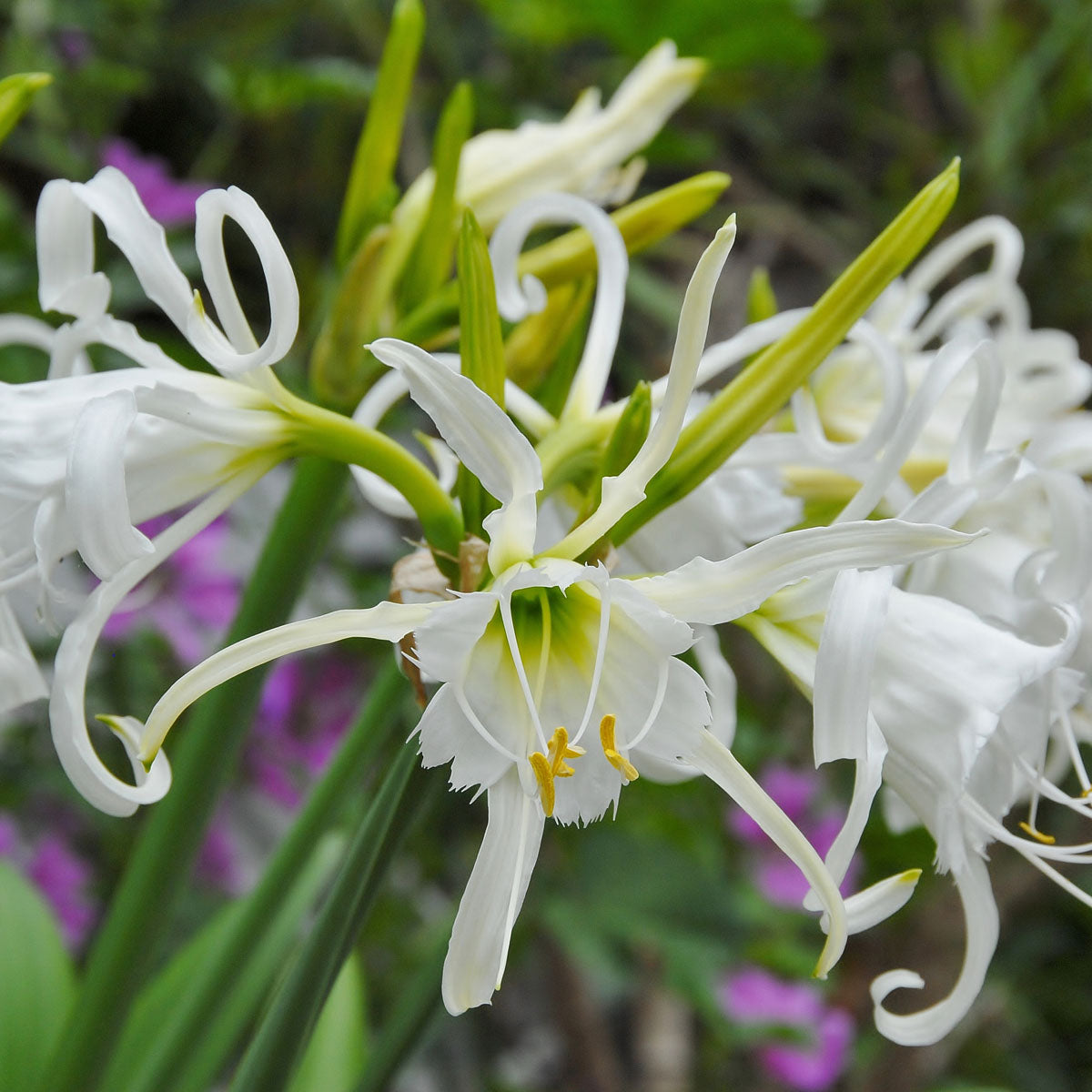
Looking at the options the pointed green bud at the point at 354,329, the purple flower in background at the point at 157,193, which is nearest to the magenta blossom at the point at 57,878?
the purple flower in background at the point at 157,193

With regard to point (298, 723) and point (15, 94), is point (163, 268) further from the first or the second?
point (298, 723)

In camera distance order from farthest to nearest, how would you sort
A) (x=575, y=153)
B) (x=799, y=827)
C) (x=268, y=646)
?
(x=799, y=827), (x=575, y=153), (x=268, y=646)

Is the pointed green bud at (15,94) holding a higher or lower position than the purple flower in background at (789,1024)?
higher

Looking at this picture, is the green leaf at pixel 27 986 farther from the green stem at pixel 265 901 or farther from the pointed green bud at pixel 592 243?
the pointed green bud at pixel 592 243

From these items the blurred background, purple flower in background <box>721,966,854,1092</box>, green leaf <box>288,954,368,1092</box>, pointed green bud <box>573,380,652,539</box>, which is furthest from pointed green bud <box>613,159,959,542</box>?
purple flower in background <box>721,966,854,1092</box>

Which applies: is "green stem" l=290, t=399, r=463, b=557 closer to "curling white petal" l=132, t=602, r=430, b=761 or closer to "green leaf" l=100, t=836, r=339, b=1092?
"curling white petal" l=132, t=602, r=430, b=761

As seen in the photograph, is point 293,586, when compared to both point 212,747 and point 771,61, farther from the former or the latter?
point 771,61

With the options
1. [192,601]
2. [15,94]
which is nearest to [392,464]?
[15,94]
